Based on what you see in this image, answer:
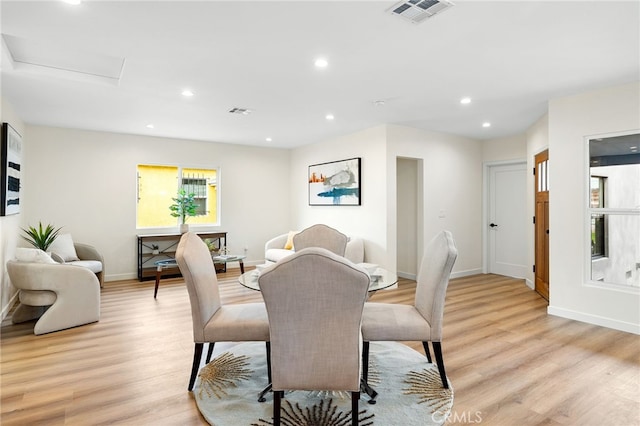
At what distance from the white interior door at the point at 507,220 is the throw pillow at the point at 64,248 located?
6.81 m

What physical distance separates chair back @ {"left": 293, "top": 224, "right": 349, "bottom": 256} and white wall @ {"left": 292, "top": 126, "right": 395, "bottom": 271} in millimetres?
1779

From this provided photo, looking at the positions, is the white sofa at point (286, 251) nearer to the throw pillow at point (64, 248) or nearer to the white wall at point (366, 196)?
the white wall at point (366, 196)

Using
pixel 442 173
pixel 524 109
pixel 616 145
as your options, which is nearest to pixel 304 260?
pixel 616 145

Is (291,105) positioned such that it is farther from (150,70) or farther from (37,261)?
(37,261)

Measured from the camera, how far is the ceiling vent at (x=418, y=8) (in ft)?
7.08

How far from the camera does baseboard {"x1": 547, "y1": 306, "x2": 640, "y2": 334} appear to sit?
3.54 meters

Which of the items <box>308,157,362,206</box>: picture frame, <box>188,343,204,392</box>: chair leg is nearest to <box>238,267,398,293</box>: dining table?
<box>188,343,204,392</box>: chair leg

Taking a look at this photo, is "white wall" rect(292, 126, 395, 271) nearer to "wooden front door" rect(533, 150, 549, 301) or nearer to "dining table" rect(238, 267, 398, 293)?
"wooden front door" rect(533, 150, 549, 301)

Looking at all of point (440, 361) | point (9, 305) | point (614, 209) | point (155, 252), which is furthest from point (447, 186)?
point (9, 305)

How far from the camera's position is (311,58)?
2961 millimetres

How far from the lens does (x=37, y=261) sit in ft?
12.2

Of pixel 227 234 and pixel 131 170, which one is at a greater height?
pixel 131 170

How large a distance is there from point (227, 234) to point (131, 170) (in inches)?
81.4

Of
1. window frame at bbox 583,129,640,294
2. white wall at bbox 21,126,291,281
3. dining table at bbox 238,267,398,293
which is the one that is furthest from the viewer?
white wall at bbox 21,126,291,281
